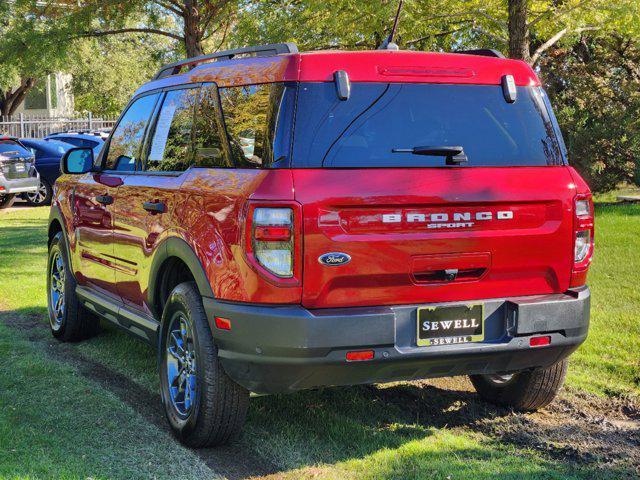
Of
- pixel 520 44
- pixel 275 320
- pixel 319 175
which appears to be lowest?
pixel 275 320

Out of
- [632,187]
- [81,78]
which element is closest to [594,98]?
[632,187]

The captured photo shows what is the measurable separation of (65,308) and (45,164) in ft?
49.6

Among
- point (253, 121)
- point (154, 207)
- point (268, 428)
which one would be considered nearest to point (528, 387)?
point (268, 428)

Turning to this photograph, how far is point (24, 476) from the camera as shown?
421 centimetres

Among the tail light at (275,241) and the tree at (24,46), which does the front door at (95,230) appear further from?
the tree at (24,46)

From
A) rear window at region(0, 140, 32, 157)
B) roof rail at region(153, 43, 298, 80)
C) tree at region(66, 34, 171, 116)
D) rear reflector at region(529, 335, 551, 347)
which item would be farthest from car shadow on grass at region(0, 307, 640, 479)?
tree at region(66, 34, 171, 116)

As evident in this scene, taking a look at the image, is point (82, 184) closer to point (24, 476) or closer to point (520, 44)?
point (24, 476)

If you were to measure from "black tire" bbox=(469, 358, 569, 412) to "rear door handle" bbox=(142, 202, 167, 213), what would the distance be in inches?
87.9

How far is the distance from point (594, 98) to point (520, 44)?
241 inches

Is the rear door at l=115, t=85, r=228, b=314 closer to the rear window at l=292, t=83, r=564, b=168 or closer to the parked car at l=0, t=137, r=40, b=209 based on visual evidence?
the rear window at l=292, t=83, r=564, b=168

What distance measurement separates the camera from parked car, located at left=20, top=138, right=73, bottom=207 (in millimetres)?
20656

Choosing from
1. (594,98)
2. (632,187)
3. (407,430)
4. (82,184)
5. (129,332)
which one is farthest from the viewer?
(632,187)

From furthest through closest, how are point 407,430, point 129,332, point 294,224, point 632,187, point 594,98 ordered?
1. point 632,187
2. point 594,98
3. point 129,332
4. point 407,430
5. point 294,224

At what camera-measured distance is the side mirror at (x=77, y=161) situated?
6496 millimetres
